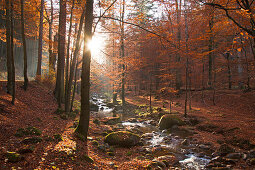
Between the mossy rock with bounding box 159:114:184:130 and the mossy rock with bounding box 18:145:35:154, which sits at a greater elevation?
the mossy rock with bounding box 18:145:35:154

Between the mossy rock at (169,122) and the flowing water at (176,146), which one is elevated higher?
the mossy rock at (169,122)

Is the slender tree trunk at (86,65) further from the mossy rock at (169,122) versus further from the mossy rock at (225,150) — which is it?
the mossy rock at (169,122)

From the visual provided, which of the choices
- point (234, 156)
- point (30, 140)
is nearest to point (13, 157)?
point (30, 140)

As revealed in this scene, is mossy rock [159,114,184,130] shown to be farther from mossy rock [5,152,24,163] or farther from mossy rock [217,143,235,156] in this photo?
mossy rock [5,152,24,163]

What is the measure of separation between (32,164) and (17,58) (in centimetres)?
2684

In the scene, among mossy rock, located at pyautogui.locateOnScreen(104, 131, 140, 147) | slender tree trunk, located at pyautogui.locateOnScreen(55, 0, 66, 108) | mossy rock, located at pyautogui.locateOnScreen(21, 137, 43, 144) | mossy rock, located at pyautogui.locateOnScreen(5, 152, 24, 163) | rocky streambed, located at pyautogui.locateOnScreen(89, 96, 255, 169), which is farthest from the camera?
slender tree trunk, located at pyautogui.locateOnScreen(55, 0, 66, 108)

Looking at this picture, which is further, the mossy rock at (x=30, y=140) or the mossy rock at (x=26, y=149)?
the mossy rock at (x=30, y=140)

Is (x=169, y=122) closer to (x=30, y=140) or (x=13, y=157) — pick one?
(x=30, y=140)

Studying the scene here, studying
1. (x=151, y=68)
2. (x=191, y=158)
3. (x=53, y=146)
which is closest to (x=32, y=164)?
(x=53, y=146)

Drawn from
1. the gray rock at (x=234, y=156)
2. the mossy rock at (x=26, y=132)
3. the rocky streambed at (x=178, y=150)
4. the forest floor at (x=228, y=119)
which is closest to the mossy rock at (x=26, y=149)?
the mossy rock at (x=26, y=132)

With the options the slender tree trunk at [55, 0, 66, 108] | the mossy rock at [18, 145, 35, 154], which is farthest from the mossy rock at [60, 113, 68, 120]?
the mossy rock at [18, 145, 35, 154]

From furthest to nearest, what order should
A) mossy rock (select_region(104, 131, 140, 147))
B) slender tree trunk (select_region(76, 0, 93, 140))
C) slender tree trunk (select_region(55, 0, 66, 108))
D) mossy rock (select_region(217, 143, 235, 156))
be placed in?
1. slender tree trunk (select_region(55, 0, 66, 108))
2. mossy rock (select_region(104, 131, 140, 147))
3. mossy rock (select_region(217, 143, 235, 156))
4. slender tree trunk (select_region(76, 0, 93, 140))

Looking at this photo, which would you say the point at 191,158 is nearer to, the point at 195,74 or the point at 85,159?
the point at 85,159

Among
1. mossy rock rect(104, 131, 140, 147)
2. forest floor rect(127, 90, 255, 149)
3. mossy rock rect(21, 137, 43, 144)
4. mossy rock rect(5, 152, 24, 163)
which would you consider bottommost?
mossy rock rect(104, 131, 140, 147)
